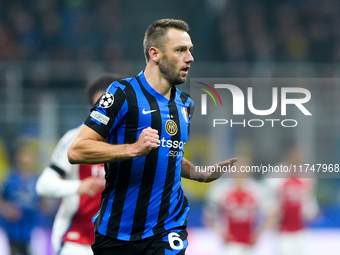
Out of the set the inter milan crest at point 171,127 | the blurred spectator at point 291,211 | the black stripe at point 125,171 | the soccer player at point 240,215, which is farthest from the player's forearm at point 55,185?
the blurred spectator at point 291,211

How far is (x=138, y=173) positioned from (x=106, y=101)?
1.65ft

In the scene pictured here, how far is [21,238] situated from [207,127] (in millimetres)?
4382

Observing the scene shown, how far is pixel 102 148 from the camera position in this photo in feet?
12.5

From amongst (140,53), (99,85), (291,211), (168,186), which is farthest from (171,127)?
(140,53)

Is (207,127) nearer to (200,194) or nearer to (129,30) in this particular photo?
(200,194)

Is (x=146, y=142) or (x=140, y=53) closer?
(x=146, y=142)

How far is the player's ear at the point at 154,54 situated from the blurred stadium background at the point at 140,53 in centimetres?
659

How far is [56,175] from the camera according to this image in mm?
5461

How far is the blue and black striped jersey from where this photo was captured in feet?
13.2

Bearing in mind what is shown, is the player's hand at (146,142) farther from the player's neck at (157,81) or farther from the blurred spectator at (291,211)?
the blurred spectator at (291,211)

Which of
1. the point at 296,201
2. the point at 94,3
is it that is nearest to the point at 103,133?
the point at 296,201

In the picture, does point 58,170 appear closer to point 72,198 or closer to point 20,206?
point 72,198

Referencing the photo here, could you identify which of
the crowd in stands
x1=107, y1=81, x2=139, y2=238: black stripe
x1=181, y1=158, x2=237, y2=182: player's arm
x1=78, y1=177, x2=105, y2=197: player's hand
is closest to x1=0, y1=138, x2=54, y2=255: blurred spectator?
x1=78, y1=177, x2=105, y2=197: player's hand

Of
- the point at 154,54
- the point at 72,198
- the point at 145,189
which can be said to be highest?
the point at 154,54
